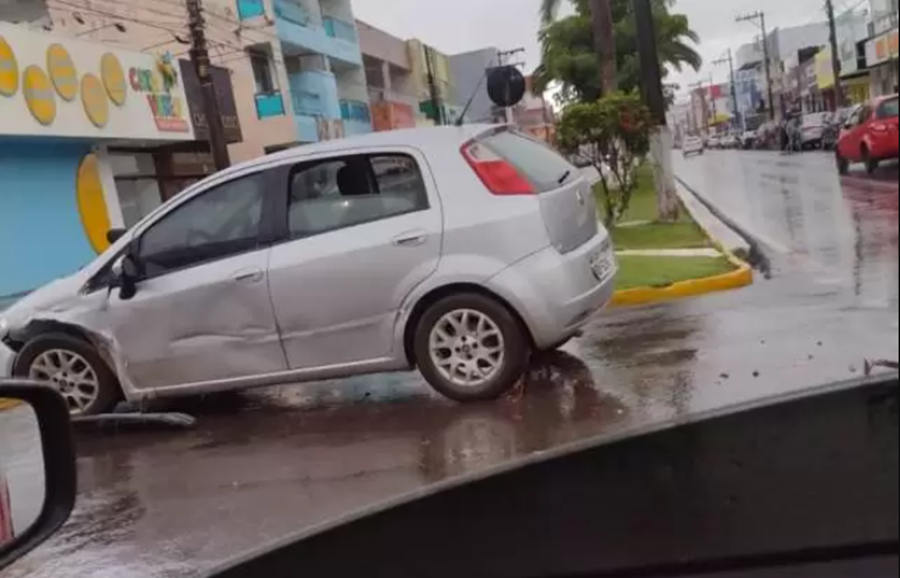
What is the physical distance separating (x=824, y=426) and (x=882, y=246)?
0.85ft

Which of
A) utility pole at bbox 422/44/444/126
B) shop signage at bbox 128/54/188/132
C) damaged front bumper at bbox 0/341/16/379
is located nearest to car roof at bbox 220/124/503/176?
utility pole at bbox 422/44/444/126

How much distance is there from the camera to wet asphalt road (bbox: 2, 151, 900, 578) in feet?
13.8

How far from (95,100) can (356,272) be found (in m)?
10.2

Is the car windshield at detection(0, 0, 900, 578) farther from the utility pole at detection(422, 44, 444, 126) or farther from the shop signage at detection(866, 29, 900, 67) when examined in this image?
the shop signage at detection(866, 29, 900, 67)

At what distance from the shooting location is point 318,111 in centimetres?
791

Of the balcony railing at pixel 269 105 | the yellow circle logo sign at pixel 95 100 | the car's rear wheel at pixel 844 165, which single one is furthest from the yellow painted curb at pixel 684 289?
the yellow circle logo sign at pixel 95 100

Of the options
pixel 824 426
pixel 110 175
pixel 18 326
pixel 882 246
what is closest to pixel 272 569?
pixel 824 426

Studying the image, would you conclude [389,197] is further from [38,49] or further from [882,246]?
[38,49]

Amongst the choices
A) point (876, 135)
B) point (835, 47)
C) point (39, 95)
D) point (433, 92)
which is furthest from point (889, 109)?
point (39, 95)

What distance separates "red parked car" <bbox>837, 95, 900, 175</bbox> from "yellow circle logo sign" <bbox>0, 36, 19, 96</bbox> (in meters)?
12.5

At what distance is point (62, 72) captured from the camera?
543 inches

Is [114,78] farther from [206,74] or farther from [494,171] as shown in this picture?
[494,171]

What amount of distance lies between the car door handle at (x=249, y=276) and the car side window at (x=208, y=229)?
0.15 m

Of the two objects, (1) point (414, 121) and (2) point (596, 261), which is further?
(2) point (596, 261)
